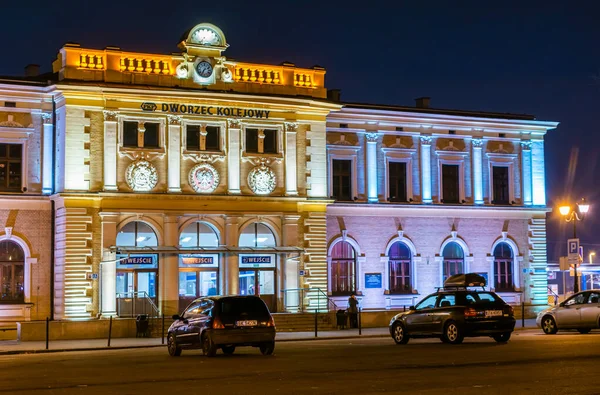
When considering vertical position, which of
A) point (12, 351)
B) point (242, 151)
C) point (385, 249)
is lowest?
point (12, 351)

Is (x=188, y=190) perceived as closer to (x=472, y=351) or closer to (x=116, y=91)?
(x=116, y=91)

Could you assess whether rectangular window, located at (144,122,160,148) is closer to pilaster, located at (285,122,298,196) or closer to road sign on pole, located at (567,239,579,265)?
pilaster, located at (285,122,298,196)

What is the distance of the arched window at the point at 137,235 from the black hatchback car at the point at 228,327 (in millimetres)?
15077

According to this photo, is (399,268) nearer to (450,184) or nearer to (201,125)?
(450,184)

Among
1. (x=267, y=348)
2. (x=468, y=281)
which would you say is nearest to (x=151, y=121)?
(x=468, y=281)

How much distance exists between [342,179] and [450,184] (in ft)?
19.9

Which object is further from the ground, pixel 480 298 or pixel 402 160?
pixel 402 160

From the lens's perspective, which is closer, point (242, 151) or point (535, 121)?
point (242, 151)

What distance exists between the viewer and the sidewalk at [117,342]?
30.9 m

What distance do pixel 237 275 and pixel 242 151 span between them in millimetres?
5347

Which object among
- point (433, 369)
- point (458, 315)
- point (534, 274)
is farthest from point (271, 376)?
point (534, 274)

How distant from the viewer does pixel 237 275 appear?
41.8 m

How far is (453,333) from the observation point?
2694 centimetres

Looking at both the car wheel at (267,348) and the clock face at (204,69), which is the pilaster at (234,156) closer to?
the clock face at (204,69)
